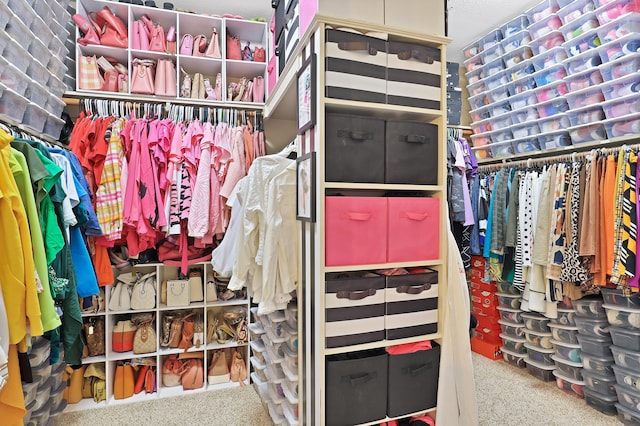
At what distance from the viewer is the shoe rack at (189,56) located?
2.54 meters

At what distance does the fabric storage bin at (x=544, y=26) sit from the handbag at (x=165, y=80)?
2.74 m

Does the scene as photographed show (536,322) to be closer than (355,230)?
No

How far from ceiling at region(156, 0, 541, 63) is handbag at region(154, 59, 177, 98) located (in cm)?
53

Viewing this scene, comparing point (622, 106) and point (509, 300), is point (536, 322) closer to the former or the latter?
point (509, 300)

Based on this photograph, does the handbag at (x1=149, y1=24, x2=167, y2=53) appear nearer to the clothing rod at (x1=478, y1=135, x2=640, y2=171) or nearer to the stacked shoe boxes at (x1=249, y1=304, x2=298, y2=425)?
the stacked shoe boxes at (x1=249, y1=304, x2=298, y2=425)

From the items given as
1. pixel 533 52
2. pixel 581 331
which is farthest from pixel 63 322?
pixel 533 52

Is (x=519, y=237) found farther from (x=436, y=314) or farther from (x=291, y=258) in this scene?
(x=291, y=258)

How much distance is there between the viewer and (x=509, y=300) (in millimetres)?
3002

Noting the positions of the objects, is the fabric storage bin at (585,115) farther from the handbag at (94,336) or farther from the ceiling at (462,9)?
the handbag at (94,336)

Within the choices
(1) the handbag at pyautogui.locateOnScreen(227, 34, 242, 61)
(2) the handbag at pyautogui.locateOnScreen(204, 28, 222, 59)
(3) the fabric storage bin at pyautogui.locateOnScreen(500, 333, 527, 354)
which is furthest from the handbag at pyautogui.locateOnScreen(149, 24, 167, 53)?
(3) the fabric storage bin at pyautogui.locateOnScreen(500, 333, 527, 354)

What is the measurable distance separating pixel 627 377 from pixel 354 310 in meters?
1.84

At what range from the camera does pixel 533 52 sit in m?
2.86

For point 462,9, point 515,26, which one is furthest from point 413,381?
point 515,26

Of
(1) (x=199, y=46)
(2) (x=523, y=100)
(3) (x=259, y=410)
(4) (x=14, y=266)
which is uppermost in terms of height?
A: (1) (x=199, y=46)
